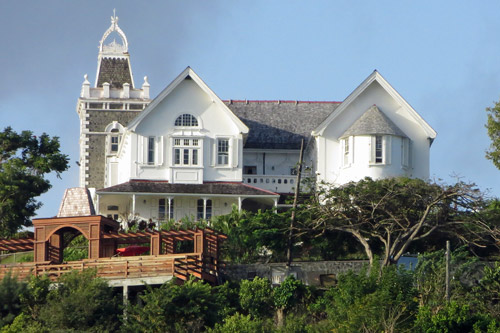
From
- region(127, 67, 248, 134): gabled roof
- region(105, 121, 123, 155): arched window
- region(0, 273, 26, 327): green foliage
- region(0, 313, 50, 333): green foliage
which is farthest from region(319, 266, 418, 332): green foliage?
region(105, 121, 123, 155): arched window

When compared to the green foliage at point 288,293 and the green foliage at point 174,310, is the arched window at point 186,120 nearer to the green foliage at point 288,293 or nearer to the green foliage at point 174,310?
the green foliage at point 288,293

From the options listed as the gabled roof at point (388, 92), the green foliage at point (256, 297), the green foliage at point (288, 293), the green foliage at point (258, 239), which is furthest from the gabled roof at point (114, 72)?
the green foliage at point (288, 293)

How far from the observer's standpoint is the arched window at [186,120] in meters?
60.1

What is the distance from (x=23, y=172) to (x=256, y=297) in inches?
699

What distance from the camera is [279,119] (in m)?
64.7

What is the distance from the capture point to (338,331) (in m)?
43.9

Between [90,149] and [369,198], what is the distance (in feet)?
68.4

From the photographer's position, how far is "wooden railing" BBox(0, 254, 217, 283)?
154 ft

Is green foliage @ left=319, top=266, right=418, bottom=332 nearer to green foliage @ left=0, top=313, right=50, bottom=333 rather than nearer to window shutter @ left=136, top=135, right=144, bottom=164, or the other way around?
green foliage @ left=0, top=313, right=50, bottom=333

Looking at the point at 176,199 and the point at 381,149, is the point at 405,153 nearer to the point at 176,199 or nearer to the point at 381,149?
the point at 381,149

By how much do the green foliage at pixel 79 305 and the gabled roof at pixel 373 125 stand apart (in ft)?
56.6

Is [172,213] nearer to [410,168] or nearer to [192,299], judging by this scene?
[410,168]

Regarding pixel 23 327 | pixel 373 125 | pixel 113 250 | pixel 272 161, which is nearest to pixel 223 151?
pixel 272 161

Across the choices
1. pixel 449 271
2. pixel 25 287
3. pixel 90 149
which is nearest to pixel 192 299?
pixel 25 287
